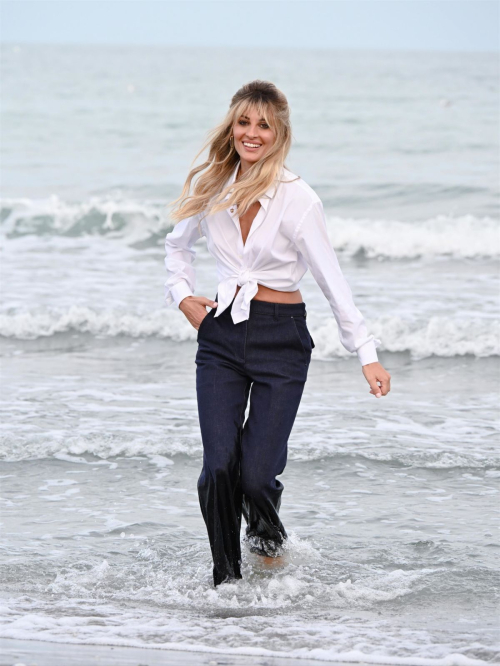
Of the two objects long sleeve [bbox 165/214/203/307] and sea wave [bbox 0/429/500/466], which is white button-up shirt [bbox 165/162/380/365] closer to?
long sleeve [bbox 165/214/203/307]

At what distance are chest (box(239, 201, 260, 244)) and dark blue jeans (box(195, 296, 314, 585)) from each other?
0.27m

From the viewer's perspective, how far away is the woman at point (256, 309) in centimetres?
361

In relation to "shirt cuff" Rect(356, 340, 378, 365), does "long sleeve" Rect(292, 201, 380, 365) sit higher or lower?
higher

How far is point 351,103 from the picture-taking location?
3547 centimetres

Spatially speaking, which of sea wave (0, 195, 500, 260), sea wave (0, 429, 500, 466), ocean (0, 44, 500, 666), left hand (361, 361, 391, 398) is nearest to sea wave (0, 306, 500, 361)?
ocean (0, 44, 500, 666)

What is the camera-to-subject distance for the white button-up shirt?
359cm

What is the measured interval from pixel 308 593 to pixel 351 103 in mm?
33102

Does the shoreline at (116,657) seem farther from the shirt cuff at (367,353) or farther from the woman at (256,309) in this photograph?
the shirt cuff at (367,353)

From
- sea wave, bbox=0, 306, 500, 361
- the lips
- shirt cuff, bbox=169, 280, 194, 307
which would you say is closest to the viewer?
the lips

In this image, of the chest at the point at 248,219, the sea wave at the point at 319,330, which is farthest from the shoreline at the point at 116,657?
the sea wave at the point at 319,330

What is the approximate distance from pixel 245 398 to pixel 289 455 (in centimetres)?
218

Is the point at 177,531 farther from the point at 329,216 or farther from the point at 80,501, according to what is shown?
the point at 329,216

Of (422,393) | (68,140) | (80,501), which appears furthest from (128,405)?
(68,140)

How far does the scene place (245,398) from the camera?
12.4 ft
